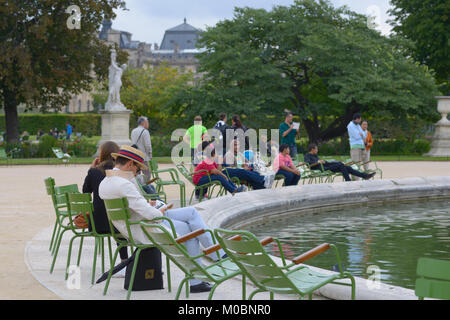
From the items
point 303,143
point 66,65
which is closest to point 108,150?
point 303,143

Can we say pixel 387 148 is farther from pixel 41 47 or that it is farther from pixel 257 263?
pixel 257 263

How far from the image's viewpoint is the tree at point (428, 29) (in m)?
39.9

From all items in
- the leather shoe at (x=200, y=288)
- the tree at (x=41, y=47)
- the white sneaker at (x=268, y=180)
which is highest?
the tree at (x=41, y=47)

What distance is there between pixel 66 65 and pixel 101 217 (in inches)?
1199

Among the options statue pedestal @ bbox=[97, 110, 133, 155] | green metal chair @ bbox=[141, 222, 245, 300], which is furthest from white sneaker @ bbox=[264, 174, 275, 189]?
statue pedestal @ bbox=[97, 110, 133, 155]

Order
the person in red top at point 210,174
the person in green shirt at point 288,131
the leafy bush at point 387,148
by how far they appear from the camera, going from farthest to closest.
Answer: the leafy bush at point 387,148, the person in green shirt at point 288,131, the person in red top at point 210,174

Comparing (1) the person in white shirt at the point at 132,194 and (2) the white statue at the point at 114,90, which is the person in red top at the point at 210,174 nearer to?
(1) the person in white shirt at the point at 132,194

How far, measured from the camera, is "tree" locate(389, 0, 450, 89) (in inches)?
1570

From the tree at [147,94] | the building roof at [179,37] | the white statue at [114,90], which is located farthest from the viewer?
the building roof at [179,37]

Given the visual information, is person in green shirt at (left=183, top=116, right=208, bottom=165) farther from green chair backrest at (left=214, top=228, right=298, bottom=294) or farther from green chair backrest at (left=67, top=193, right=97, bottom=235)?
green chair backrest at (left=214, top=228, right=298, bottom=294)

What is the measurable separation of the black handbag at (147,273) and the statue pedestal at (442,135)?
27.5 metres

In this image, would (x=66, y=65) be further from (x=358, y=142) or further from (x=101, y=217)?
(x=101, y=217)

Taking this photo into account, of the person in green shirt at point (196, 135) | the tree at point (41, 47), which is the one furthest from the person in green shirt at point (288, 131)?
the tree at point (41, 47)

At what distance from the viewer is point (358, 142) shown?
16641 mm
